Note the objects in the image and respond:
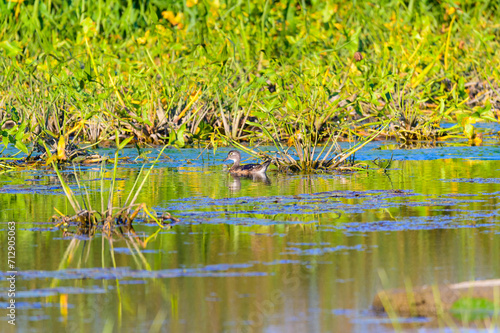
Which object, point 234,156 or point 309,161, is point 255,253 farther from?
point 234,156

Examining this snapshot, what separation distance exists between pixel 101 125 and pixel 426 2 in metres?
9.31

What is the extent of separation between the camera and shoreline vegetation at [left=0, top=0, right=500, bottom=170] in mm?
10141

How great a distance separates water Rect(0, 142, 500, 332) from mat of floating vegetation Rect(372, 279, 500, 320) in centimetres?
10

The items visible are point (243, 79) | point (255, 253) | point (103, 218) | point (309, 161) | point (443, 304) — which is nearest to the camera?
point (443, 304)

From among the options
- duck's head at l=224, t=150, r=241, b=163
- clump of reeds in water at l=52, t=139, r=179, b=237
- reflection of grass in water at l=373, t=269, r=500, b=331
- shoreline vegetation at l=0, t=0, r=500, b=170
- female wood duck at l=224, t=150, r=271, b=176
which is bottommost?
reflection of grass in water at l=373, t=269, r=500, b=331

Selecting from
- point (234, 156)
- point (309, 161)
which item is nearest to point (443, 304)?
point (309, 161)

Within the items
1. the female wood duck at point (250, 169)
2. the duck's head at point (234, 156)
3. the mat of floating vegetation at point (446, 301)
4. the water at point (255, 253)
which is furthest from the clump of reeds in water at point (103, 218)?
the duck's head at point (234, 156)

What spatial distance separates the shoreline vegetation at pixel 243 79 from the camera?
10.1 meters

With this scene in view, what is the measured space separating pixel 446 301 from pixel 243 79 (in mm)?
7279

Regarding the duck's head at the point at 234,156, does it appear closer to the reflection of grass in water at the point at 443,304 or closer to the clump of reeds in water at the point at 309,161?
the clump of reeds in water at the point at 309,161

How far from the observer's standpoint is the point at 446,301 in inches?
169

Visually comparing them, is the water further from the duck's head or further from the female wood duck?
the duck's head

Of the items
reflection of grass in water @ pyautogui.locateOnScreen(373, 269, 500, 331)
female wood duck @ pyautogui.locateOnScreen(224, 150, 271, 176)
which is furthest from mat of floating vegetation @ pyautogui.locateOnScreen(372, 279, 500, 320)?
female wood duck @ pyautogui.locateOnScreen(224, 150, 271, 176)

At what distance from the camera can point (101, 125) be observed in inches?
480
